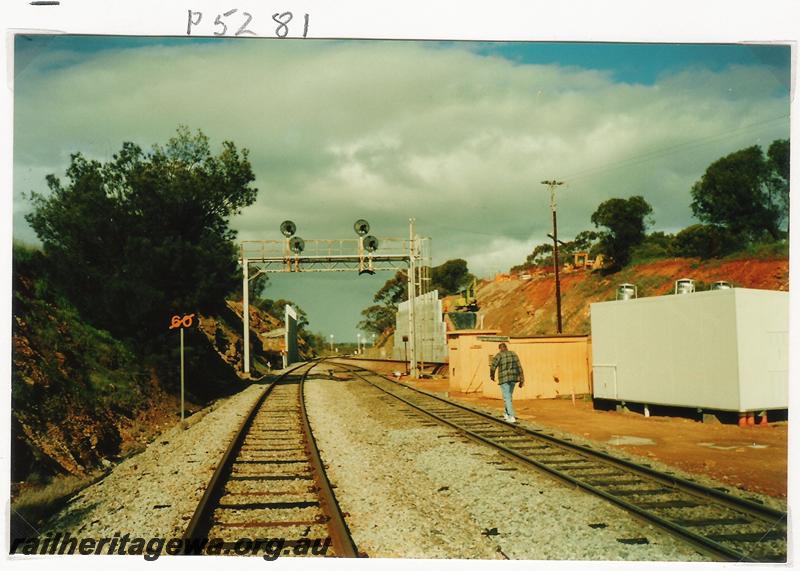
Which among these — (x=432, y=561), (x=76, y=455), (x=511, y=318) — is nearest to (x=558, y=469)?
(x=432, y=561)

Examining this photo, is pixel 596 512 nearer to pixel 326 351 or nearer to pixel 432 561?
pixel 432 561

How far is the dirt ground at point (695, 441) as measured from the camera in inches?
341

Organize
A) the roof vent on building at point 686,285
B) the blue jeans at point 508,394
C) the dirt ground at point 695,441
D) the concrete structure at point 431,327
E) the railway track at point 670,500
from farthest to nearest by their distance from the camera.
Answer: the concrete structure at point 431,327 < the roof vent on building at point 686,285 < the blue jeans at point 508,394 < the dirt ground at point 695,441 < the railway track at point 670,500

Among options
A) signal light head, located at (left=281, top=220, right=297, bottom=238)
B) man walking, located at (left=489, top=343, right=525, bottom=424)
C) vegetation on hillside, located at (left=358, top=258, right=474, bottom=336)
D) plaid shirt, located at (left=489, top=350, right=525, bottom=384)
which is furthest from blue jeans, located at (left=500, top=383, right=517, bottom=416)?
vegetation on hillside, located at (left=358, top=258, right=474, bottom=336)

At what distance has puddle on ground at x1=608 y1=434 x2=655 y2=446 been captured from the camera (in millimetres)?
11332

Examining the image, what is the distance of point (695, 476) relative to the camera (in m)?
8.55

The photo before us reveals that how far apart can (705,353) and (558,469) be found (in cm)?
550

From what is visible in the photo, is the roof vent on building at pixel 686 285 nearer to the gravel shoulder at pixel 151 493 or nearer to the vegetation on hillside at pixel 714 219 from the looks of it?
the vegetation on hillside at pixel 714 219

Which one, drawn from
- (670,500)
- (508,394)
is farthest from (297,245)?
(670,500)

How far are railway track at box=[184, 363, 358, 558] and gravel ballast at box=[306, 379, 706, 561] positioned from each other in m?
0.30

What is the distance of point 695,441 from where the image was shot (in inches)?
444

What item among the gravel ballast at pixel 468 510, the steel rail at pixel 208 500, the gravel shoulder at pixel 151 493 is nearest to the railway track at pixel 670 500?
the gravel ballast at pixel 468 510

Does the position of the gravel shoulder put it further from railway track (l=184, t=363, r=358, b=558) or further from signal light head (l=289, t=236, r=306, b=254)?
signal light head (l=289, t=236, r=306, b=254)

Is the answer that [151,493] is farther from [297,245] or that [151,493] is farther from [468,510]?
[297,245]
